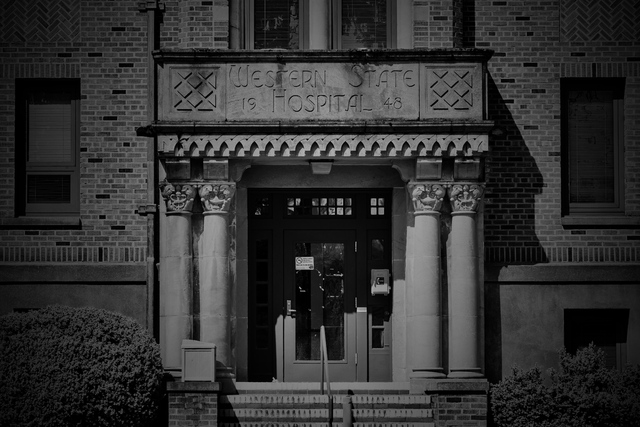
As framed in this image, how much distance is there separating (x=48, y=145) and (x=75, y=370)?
459 centimetres

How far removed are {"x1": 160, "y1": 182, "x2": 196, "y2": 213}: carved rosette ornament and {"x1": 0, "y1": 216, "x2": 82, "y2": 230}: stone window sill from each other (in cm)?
188

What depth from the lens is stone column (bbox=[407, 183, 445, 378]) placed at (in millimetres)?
13180

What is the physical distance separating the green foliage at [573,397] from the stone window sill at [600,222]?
6.85 feet

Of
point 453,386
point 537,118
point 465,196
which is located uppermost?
point 537,118

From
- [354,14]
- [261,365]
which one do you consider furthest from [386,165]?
[261,365]

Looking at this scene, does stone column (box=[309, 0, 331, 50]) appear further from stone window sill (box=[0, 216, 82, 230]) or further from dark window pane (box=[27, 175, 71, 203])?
stone window sill (box=[0, 216, 82, 230])

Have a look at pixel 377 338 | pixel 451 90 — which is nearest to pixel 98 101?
pixel 451 90

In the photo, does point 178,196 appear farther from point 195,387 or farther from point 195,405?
point 195,405

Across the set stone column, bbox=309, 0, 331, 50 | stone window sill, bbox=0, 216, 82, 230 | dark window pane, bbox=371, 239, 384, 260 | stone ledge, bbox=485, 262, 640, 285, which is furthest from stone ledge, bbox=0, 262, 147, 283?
stone ledge, bbox=485, 262, 640, 285

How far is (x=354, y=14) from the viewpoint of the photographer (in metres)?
14.4

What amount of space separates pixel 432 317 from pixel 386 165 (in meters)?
2.52

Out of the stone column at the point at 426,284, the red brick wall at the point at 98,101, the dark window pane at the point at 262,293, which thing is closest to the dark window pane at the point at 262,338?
the dark window pane at the point at 262,293

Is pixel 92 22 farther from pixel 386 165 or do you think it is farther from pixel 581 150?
pixel 581 150

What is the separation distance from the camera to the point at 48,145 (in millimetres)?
14633
